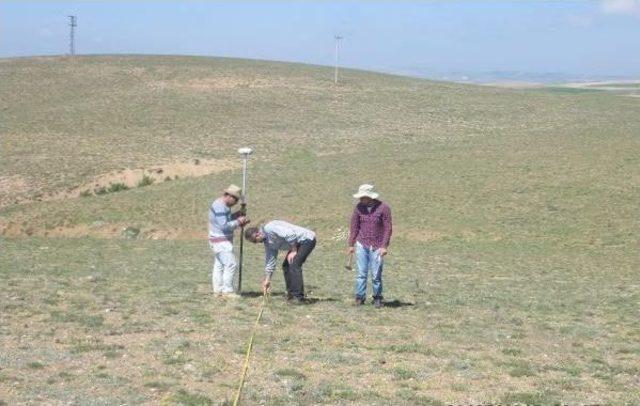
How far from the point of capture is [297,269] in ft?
46.1

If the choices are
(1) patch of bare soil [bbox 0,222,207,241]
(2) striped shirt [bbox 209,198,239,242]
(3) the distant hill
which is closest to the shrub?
(3) the distant hill

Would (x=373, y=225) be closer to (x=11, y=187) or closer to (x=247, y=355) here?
(x=247, y=355)

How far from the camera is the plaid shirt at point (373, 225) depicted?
1365 centimetres

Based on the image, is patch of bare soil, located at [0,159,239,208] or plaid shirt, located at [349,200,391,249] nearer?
plaid shirt, located at [349,200,391,249]

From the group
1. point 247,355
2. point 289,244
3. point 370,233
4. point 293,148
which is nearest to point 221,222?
point 289,244

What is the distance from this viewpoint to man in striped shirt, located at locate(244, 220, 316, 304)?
1367 centimetres

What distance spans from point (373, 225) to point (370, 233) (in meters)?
0.15

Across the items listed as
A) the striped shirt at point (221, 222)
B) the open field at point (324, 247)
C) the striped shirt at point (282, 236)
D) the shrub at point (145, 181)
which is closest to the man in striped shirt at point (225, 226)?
the striped shirt at point (221, 222)

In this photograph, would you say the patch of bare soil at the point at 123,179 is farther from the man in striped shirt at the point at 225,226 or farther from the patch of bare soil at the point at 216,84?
the patch of bare soil at the point at 216,84

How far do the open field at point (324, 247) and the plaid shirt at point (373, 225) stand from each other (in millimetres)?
1258

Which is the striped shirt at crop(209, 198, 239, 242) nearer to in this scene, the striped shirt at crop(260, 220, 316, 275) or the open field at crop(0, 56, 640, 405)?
the striped shirt at crop(260, 220, 316, 275)

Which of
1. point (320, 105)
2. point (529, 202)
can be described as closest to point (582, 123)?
point (320, 105)

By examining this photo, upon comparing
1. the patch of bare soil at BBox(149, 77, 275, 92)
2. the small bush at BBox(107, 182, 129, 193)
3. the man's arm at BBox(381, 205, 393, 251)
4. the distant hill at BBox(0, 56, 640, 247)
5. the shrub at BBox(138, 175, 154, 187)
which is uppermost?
the patch of bare soil at BBox(149, 77, 275, 92)

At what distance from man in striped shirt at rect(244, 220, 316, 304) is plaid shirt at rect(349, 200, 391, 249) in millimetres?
788
